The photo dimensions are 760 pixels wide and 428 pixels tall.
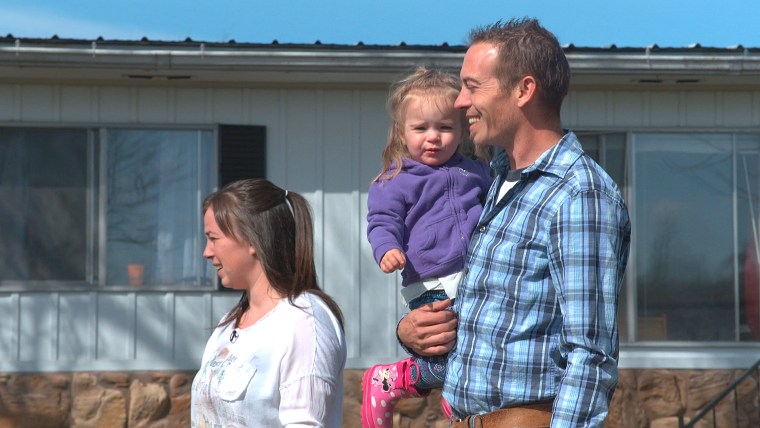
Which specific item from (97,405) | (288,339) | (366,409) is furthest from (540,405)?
(97,405)

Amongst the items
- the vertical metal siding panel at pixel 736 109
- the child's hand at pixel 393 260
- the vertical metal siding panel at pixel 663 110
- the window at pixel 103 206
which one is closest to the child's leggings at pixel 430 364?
the child's hand at pixel 393 260

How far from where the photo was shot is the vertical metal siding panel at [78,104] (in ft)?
30.1

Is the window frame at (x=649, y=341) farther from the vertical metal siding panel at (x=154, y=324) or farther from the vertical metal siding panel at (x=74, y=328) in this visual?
the vertical metal siding panel at (x=74, y=328)

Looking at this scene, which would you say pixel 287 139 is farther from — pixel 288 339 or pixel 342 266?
pixel 288 339

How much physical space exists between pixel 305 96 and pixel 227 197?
237 inches

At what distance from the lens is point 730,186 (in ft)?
31.5

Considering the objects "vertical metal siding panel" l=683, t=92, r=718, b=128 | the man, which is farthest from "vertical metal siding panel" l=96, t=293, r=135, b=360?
the man

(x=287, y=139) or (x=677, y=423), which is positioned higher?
(x=287, y=139)

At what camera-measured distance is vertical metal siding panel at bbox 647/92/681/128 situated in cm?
954

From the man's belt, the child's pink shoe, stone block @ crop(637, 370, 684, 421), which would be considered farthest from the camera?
stone block @ crop(637, 370, 684, 421)

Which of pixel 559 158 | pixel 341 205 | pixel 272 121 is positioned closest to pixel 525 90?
pixel 559 158

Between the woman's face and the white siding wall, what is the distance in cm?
584

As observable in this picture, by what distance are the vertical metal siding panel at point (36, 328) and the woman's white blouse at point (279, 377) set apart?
6.24 m

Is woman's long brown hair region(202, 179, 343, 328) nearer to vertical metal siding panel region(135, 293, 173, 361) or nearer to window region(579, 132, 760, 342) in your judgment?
vertical metal siding panel region(135, 293, 173, 361)
